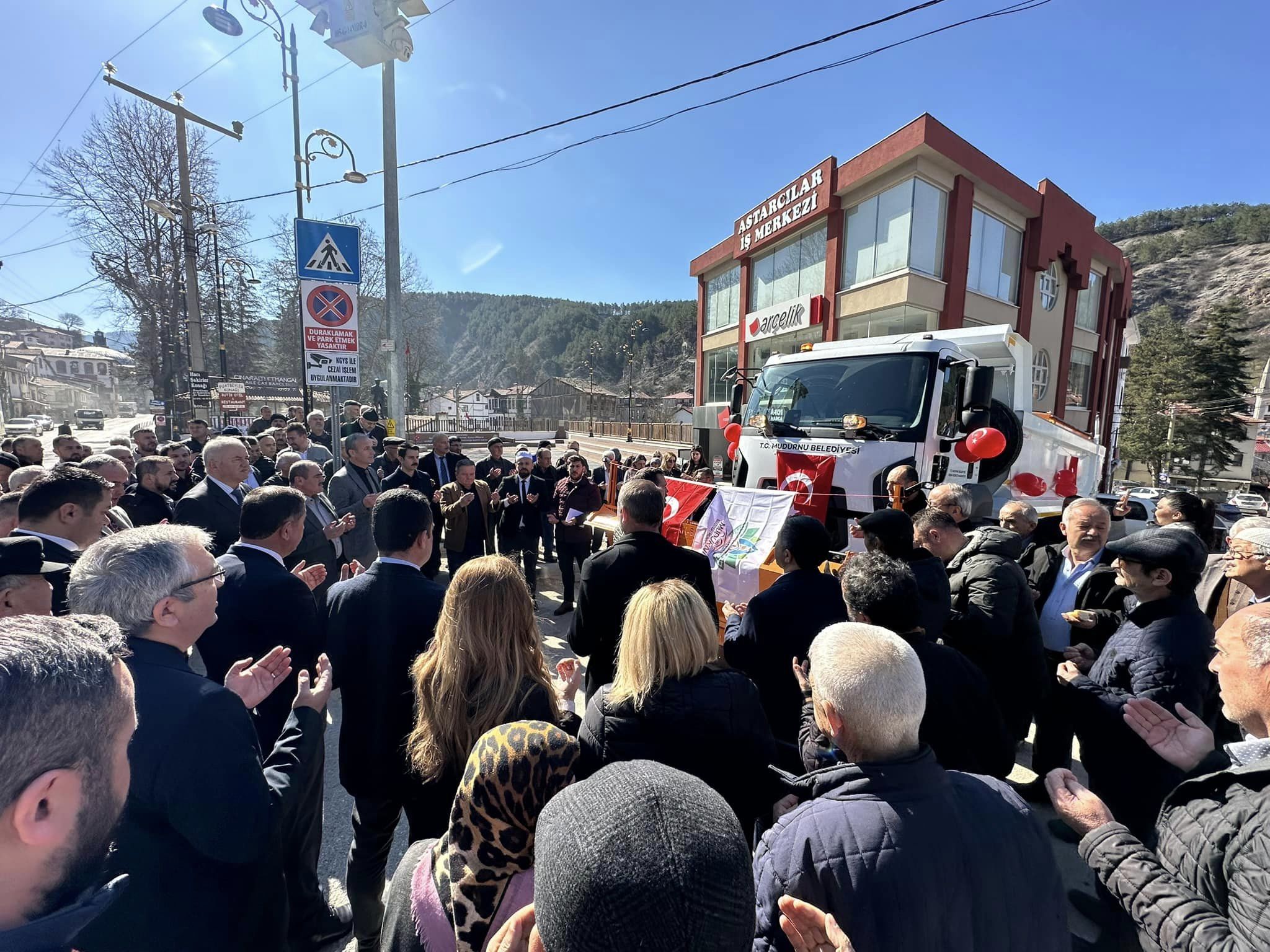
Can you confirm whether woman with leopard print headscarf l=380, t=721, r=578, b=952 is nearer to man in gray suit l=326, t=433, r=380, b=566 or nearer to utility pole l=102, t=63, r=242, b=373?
man in gray suit l=326, t=433, r=380, b=566

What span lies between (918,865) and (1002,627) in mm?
2022

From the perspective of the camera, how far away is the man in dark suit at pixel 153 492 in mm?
4973

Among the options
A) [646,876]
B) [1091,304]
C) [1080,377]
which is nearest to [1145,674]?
[646,876]

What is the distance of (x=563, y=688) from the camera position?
2109 millimetres

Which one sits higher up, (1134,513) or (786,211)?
(786,211)

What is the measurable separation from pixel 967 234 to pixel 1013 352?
11.4 m

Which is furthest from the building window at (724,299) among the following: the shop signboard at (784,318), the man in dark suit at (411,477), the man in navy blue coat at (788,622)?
the man in navy blue coat at (788,622)

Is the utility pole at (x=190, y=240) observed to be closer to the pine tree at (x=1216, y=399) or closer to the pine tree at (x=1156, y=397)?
the pine tree at (x=1156, y=397)

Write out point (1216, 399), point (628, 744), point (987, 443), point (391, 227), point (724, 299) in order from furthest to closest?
1. point (1216, 399)
2. point (724, 299)
3. point (391, 227)
4. point (987, 443)
5. point (628, 744)

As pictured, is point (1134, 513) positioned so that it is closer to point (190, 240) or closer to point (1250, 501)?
point (190, 240)

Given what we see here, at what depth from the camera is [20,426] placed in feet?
129

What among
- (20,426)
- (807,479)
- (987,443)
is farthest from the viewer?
(20,426)

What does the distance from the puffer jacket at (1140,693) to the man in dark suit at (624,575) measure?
1723mm

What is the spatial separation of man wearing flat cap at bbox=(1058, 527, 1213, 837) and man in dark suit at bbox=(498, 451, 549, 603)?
5.59 meters
